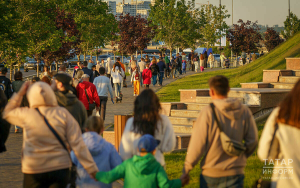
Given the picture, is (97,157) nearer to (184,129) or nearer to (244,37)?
(184,129)

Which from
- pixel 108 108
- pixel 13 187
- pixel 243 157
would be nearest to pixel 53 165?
pixel 243 157

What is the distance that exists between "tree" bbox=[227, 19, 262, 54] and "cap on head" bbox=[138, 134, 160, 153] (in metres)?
45.3

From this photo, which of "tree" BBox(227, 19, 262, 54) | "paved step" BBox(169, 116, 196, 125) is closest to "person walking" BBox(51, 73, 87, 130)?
"paved step" BBox(169, 116, 196, 125)

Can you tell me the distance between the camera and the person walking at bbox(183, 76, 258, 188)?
398 centimetres

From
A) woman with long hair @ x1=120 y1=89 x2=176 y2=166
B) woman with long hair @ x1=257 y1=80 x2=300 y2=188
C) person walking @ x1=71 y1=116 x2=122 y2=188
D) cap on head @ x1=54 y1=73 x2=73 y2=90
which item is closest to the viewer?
woman with long hair @ x1=257 y1=80 x2=300 y2=188

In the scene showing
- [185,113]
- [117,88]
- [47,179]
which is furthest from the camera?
[117,88]

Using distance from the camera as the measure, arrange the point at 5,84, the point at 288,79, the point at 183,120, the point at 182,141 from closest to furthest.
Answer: the point at 182,141 → the point at 183,120 → the point at 5,84 → the point at 288,79

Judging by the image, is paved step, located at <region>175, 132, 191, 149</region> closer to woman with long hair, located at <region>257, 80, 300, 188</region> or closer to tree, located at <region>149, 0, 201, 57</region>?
woman with long hair, located at <region>257, 80, 300, 188</region>

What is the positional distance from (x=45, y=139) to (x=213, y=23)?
54.3 meters

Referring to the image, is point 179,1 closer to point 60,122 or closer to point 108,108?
point 108,108

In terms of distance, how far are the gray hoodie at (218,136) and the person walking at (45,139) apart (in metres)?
1.11

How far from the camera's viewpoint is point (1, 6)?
15961mm

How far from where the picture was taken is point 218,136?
13.1 feet

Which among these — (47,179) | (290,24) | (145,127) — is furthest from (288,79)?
(290,24)
